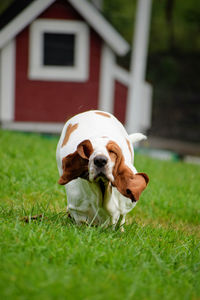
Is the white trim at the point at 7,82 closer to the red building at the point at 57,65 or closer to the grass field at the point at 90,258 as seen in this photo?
the red building at the point at 57,65

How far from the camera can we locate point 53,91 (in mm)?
9938

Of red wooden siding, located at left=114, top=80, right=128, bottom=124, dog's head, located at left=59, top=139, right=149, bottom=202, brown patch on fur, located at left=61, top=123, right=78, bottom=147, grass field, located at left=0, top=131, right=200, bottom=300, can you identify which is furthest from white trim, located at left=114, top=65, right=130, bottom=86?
dog's head, located at left=59, top=139, right=149, bottom=202

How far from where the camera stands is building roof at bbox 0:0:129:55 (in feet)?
30.7

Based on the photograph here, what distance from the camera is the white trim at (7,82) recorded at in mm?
9727

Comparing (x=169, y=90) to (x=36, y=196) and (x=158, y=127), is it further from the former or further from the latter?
(x=36, y=196)

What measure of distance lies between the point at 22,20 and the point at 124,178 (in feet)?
23.9

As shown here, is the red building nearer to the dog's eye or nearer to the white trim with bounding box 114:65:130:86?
the white trim with bounding box 114:65:130:86

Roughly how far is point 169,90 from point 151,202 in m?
17.0

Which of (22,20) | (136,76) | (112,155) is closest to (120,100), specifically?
(136,76)

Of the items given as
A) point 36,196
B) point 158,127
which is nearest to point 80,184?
point 36,196

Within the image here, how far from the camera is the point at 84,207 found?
3.29 metres

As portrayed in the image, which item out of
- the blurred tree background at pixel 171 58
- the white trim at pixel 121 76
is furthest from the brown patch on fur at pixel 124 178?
the blurred tree background at pixel 171 58

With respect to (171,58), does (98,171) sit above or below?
below

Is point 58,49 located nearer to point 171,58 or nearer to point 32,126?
point 32,126
